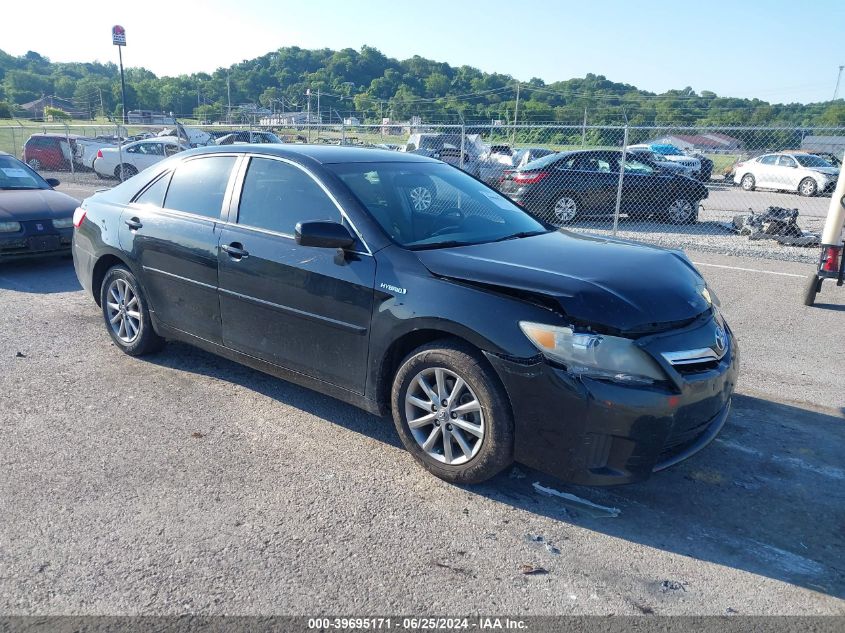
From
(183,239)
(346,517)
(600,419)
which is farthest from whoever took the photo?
(183,239)

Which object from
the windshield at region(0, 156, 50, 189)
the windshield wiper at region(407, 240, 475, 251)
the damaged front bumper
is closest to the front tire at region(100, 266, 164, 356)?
the windshield wiper at region(407, 240, 475, 251)

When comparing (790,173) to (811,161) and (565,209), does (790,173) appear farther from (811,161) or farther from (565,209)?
(565,209)

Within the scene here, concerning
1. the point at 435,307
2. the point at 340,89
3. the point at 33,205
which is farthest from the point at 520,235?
the point at 340,89

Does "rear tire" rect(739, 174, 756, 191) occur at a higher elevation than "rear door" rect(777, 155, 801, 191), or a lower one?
lower

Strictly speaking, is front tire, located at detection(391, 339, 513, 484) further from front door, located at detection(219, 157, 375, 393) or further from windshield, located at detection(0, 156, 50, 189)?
windshield, located at detection(0, 156, 50, 189)

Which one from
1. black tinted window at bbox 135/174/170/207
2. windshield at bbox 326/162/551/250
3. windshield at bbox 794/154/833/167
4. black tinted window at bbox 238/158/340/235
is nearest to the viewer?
windshield at bbox 326/162/551/250

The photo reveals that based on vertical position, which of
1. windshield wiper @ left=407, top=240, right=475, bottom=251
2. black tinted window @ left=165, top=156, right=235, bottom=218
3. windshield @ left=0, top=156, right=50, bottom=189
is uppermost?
black tinted window @ left=165, top=156, right=235, bottom=218

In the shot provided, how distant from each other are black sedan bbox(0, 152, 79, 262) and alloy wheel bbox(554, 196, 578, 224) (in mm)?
8874

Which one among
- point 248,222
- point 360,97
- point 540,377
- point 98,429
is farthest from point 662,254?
point 360,97

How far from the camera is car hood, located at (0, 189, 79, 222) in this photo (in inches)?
322

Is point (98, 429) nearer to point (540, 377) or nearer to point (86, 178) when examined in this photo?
point (540, 377)

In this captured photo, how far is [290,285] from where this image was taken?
156 inches

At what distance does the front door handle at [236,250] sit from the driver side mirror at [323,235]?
661mm

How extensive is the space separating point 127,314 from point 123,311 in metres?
0.05
